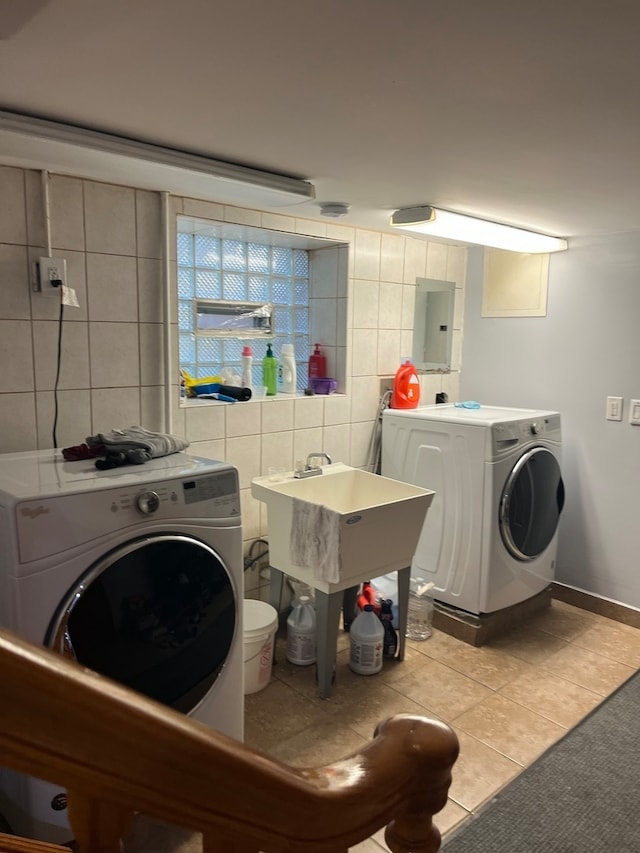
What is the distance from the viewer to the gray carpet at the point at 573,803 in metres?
1.72

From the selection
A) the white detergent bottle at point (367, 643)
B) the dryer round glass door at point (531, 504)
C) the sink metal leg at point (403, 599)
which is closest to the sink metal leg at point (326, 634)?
the white detergent bottle at point (367, 643)

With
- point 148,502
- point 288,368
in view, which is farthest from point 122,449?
point 288,368

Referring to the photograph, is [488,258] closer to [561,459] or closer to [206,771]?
[561,459]

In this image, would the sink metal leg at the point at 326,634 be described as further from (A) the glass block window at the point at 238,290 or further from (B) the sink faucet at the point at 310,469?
(A) the glass block window at the point at 238,290

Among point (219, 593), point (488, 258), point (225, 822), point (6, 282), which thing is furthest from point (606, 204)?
point (225, 822)

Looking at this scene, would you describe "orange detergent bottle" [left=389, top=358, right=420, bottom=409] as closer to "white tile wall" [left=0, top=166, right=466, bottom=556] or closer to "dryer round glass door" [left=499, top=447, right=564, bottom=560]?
"white tile wall" [left=0, top=166, right=466, bottom=556]

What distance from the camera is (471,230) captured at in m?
2.69

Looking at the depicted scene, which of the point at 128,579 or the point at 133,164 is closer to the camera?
the point at 128,579

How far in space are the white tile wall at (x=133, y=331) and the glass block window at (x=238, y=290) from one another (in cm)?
13

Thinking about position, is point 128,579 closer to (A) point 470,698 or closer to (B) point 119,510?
(B) point 119,510

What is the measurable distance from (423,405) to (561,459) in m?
0.77

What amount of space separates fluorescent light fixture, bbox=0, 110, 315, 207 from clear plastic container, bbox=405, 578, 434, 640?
1793 millimetres

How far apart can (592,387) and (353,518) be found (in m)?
1.55

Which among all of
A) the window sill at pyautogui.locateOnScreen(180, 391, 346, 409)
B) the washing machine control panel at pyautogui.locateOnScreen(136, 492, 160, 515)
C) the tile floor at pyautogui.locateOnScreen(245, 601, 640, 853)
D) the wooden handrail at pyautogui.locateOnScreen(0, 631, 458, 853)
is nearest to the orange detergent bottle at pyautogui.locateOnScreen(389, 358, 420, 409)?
the window sill at pyautogui.locateOnScreen(180, 391, 346, 409)
